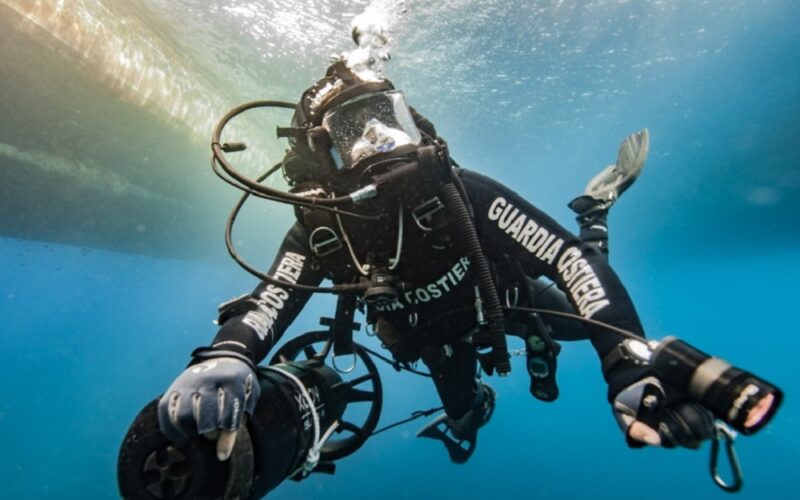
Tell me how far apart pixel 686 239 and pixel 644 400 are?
28.1 metres

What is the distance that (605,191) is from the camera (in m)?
4.66

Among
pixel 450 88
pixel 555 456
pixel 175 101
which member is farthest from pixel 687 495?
pixel 175 101

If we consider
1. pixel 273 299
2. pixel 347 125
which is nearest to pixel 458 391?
pixel 273 299

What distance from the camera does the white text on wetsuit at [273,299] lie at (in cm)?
257

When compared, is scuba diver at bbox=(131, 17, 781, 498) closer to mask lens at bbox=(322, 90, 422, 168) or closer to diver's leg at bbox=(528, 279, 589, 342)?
mask lens at bbox=(322, 90, 422, 168)

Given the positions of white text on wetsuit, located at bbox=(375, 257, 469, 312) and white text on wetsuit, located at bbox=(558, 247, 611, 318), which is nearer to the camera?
white text on wetsuit, located at bbox=(558, 247, 611, 318)

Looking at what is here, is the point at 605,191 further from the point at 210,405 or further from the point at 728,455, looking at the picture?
the point at 210,405

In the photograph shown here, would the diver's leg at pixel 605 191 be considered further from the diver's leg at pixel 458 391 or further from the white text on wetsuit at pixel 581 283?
the diver's leg at pixel 458 391

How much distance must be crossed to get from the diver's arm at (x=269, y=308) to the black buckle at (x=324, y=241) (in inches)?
11.3

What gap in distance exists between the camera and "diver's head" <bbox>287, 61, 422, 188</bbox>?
277cm

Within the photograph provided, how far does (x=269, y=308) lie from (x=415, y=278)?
111cm

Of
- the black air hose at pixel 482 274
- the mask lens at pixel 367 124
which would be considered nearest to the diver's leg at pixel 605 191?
the black air hose at pixel 482 274

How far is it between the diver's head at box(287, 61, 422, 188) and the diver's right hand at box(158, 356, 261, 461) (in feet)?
5.04

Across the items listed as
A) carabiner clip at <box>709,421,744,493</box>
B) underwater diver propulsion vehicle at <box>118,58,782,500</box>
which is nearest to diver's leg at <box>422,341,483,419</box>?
underwater diver propulsion vehicle at <box>118,58,782,500</box>
